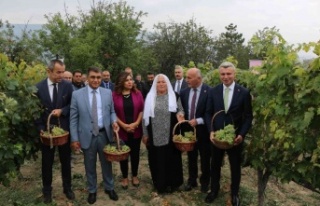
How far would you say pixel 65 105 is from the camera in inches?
185

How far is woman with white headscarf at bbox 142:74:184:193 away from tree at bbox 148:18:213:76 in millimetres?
18613

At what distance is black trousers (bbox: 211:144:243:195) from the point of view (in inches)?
185

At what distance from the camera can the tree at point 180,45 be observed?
78.1 ft

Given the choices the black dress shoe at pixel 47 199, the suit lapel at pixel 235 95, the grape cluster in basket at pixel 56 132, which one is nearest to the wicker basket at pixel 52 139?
the grape cluster in basket at pixel 56 132

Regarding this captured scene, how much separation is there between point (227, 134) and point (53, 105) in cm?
232

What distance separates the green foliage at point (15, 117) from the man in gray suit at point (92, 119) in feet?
1.72

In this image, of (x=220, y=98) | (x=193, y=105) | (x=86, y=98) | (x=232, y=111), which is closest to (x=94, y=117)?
(x=86, y=98)

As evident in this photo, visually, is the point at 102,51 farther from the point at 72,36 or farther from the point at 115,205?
the point at 115,205

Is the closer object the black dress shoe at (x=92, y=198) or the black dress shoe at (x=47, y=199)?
the black dress shoe at (x=47, y=199)

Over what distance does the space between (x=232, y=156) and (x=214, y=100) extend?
2.66ft

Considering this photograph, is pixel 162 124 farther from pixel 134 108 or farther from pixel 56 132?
pixel 56 132

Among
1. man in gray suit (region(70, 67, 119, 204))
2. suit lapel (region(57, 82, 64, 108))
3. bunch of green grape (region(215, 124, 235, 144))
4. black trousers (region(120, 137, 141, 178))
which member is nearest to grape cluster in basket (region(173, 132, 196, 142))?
bunch of green grape (region(215, 124, 235, 144))

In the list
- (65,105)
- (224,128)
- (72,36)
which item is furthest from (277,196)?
(72,36)

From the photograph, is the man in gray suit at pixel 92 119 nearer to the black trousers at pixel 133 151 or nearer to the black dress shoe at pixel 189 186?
the black trousers at pixel 133 151
